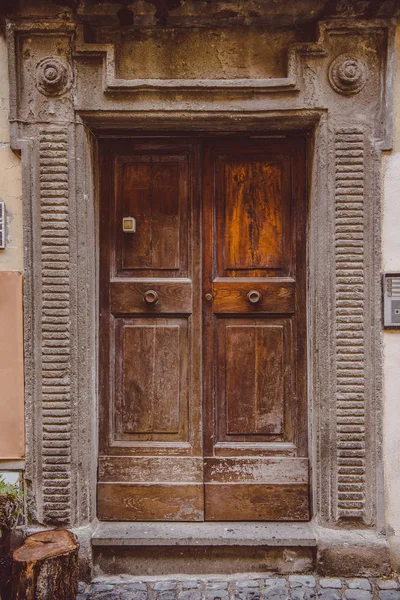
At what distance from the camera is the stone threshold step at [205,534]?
10.6 feet

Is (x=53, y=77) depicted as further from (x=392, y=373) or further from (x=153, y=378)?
(x=392, y=373)

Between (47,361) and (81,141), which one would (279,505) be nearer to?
(47,361)

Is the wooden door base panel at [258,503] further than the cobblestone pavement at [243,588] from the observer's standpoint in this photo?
Yes

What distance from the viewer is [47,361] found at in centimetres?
322

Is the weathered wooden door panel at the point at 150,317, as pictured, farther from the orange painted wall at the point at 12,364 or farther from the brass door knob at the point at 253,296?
the orange painted wall at the point at 12,364

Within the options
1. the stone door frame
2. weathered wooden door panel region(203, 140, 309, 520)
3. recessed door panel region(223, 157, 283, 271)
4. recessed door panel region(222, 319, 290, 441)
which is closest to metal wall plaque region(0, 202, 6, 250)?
the stone door frame

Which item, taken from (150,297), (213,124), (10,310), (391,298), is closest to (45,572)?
(10,310)


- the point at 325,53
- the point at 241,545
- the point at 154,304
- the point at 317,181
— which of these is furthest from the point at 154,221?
the point at 241,545

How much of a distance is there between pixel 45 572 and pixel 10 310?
146 centimetres

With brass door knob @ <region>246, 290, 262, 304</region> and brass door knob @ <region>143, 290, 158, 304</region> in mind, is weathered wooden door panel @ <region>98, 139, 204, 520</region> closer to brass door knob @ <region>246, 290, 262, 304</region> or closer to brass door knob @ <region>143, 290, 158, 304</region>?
brass door knob @ <region>143, 290, 158, 304</region>

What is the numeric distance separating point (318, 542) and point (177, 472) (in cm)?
95

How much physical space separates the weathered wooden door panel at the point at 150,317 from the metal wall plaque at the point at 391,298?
45.3 inches

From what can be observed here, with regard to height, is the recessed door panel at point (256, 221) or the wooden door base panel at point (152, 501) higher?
the recessed door panel at point (256, 221)

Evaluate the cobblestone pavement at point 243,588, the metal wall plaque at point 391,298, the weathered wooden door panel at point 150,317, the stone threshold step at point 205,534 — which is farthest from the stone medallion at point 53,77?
the cobblestone pavement at point 243,588
